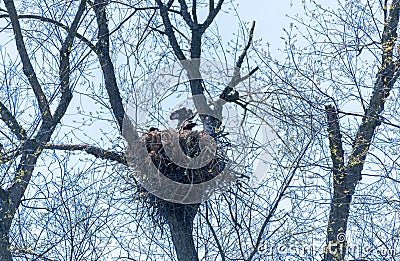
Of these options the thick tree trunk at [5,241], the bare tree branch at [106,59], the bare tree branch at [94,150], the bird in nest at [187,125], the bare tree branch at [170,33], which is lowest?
the thick tree trunk at [5,241]

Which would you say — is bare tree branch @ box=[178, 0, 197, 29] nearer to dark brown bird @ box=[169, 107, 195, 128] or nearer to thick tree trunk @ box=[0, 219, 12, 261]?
dark brown bird @ box=[169, 107, 195, 128]

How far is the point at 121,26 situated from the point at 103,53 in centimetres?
50

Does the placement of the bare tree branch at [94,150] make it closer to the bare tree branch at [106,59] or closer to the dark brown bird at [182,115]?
the bare tree branch at [106,59]

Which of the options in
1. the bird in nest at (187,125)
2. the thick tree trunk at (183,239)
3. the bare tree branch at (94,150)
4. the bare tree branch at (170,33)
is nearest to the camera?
the bird in nest at (187,125)

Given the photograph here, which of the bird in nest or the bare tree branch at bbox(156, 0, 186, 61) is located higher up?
the bare tree branch at bbox(156, 0, 186, 61)

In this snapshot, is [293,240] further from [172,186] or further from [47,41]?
[47,41]

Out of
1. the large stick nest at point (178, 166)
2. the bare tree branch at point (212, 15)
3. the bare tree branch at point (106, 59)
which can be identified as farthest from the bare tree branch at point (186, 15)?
the large stick nest at point (178, 166)

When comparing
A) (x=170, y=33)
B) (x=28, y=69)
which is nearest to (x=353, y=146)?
(x=170, y=33)

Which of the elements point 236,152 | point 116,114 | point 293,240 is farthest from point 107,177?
point 293,240

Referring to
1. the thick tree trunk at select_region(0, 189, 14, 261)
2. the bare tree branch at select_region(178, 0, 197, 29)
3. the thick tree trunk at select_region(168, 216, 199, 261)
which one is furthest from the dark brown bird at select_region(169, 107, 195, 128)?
the thick tree trunk at select_region(0, 189, 14, 261)

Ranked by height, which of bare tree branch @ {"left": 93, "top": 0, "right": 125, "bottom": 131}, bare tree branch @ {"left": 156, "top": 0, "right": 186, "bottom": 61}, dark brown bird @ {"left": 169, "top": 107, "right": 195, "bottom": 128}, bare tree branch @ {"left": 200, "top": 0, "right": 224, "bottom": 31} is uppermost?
bare tree branch @ {"left": 200, "top": 0, "right": 224, "bottom": 31}

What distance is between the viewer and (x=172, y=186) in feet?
23.4

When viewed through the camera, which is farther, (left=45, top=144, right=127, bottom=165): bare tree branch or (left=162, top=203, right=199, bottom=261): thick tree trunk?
(left=45, top=144, right=127, bottom=165): bare tree branch

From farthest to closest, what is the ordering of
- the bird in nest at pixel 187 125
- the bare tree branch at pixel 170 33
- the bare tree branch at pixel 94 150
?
the bare tree branch at pixel 170 33
the bare tree branch at pixel 94 150
the bird in nest at pixel 187 125
